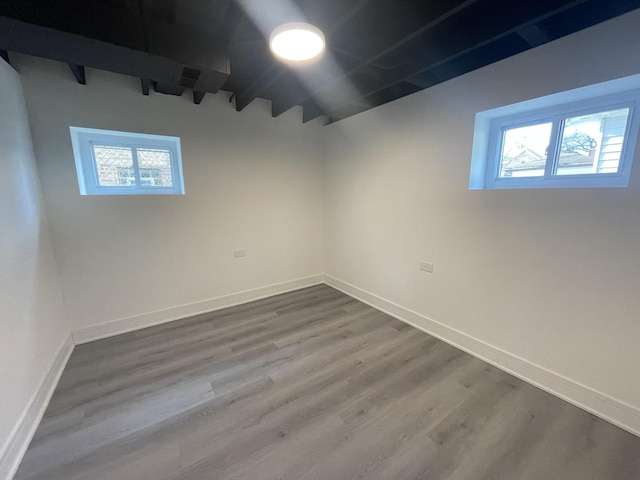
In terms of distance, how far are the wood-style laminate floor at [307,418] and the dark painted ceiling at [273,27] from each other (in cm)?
228

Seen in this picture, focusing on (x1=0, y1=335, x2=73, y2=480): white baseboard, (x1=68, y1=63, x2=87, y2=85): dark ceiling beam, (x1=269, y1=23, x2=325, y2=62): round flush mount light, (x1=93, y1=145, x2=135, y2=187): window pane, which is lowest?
(x1=0, y1=335, x2=73, y2=480): white baseboard

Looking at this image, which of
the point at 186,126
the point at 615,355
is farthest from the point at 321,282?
the point at 615,355

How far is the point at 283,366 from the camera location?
2.12 meters

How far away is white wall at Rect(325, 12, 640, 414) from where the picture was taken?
155 centimetres

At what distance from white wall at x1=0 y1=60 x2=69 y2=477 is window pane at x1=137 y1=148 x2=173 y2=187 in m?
0.81

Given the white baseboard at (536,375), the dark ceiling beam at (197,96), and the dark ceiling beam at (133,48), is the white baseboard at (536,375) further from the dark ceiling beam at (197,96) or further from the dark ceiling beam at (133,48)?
the dark ceiling beam at (197,96)

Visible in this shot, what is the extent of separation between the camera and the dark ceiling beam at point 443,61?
140cm

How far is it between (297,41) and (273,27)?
19 cm

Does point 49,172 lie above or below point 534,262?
above

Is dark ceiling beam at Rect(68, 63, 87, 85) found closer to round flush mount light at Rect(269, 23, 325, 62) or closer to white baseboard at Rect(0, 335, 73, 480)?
round flush mount light at Rect(269, 23, 325, 62)

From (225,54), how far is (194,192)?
148cm

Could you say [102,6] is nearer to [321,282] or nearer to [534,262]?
[534,262]

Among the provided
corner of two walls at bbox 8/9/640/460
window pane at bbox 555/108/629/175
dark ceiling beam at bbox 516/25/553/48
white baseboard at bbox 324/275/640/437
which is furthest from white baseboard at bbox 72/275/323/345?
dark ceiling beam at bbox 516/25/553/48

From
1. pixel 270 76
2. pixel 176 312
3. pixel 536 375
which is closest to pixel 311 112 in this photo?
pixel 270 76
